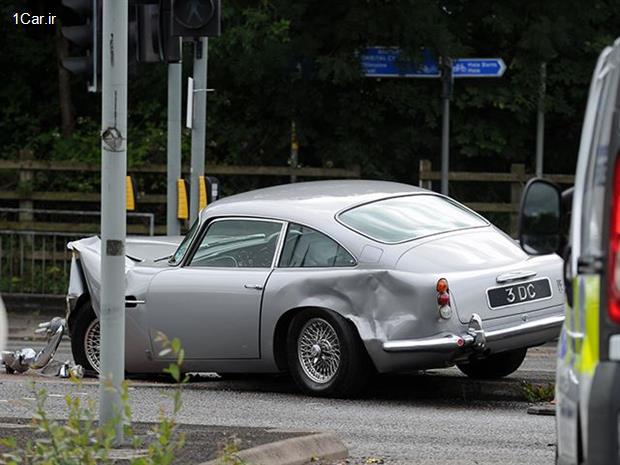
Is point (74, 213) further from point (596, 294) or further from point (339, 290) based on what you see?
point (596, 294)

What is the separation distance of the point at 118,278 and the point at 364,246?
11.2 ft

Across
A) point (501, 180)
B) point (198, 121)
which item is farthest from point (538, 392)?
point (501, 180)

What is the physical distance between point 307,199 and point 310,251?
0.61m

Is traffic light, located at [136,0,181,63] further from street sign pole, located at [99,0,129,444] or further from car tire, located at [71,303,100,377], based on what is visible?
street sign pole, located at [99,0,129,444]

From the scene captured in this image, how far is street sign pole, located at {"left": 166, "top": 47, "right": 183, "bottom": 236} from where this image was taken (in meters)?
19.2

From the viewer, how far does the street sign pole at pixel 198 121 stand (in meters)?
19.4

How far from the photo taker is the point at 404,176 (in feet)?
85.0

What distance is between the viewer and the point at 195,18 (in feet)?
52.2

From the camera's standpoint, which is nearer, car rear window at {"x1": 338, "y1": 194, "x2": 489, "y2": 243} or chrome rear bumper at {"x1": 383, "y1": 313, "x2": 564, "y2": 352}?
chrome rear bumper at {"x1": 383, "y1": 313, "x2": 564, "y2": 352}

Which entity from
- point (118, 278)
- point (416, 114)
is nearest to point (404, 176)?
point (416, 114)

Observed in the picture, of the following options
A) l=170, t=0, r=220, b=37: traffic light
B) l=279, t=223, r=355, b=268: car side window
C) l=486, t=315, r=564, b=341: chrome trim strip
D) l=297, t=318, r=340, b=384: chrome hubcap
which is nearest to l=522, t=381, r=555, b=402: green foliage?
l=486, t=315, r=564, b=341: chrome trim strip

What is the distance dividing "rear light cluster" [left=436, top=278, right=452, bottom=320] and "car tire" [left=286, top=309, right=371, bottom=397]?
670 millimetres

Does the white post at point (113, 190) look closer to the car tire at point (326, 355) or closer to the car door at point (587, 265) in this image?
the car door at point (587, 265)

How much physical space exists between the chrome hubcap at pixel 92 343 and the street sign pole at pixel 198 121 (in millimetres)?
6138
